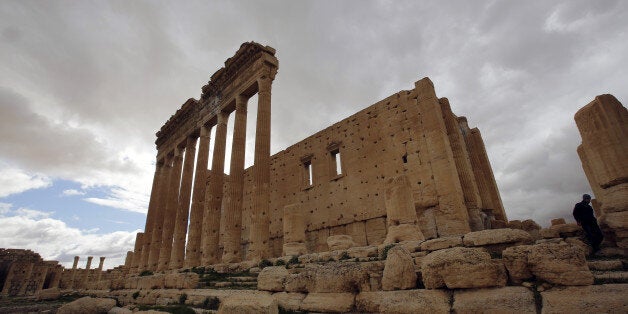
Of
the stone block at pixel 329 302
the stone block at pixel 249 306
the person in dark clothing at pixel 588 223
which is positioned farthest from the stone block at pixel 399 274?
the person in dark clothing at pixel 588 223

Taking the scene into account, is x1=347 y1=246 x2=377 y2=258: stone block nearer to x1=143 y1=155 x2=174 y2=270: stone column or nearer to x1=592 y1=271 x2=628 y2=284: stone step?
x1=592 y1=271 x2=628 y2=284: stone step

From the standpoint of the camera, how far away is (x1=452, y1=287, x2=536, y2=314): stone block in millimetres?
3332

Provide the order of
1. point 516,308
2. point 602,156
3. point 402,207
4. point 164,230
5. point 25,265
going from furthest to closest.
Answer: point 25,265
point 164,230
point 402,207
point 602,156
point 516,308

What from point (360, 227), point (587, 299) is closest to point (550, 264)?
point (587, 299)

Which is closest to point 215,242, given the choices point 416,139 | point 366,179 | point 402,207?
point 366,179

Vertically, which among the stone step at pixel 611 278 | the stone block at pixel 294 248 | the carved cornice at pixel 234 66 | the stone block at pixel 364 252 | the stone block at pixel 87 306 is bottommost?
the stone block at pixel 87 306

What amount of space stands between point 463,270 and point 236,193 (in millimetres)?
12614

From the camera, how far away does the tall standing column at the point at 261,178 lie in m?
12.9

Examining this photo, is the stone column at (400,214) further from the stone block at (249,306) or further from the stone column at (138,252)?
the stone column at (138,252)

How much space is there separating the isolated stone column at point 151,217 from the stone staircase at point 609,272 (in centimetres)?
2492

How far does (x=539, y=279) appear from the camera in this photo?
3.69m

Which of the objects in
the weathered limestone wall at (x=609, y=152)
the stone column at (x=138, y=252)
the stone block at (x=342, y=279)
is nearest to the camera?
the stone block at (x=342, y=279)

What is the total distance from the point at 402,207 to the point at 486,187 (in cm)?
753

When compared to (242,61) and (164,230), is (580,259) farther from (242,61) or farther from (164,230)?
(164,230)
